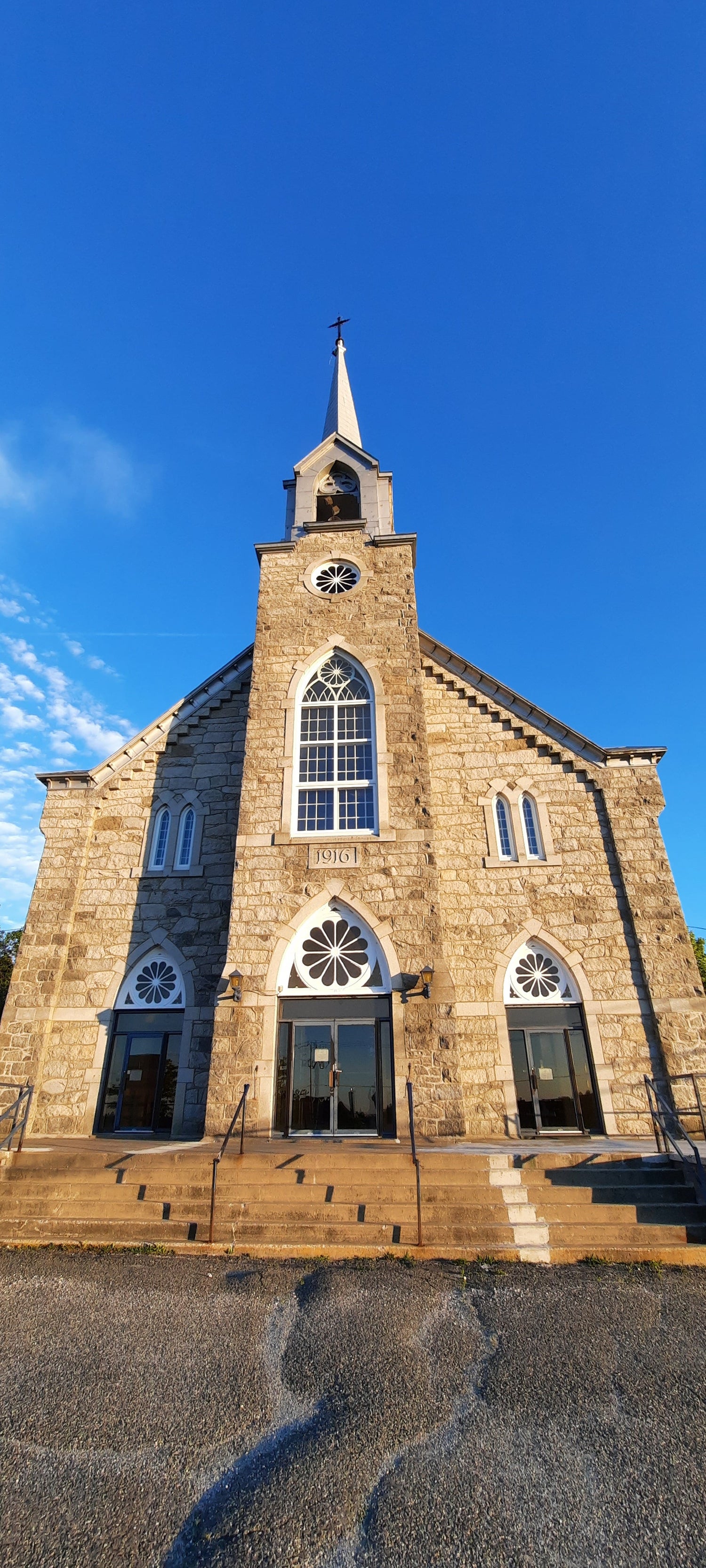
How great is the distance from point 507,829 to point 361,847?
3.32m

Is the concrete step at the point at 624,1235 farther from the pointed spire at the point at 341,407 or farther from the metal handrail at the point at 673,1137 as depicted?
the pointed spire at the point at 341,407

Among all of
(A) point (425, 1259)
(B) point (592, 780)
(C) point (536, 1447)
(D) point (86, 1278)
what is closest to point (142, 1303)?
(D) point (86, 1278)

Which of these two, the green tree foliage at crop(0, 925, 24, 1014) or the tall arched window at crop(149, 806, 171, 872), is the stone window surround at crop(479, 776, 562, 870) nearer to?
the tall arched window at crop(149, 806, 171, 872)

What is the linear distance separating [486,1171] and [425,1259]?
154 cm

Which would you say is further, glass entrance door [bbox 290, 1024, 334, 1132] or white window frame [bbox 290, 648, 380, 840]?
white window frame [bbox 290, 648, 380, 840]

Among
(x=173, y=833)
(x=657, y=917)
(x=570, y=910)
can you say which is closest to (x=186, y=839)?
(x=173, y=833)

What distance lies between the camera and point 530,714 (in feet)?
49.4

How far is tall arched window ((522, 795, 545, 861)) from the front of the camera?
1380 centimetres

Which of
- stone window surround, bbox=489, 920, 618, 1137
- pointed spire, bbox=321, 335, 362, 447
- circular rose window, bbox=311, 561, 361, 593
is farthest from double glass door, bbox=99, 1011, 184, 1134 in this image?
pointed spire, bbox=321, 335, 362, 447

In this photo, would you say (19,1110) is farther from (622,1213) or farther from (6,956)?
(6,956)

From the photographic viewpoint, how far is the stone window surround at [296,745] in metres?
12.9

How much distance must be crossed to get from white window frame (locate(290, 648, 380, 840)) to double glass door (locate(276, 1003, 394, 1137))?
3270 mm

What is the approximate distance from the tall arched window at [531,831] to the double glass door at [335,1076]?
14.6 ft

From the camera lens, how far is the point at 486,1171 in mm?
8281
